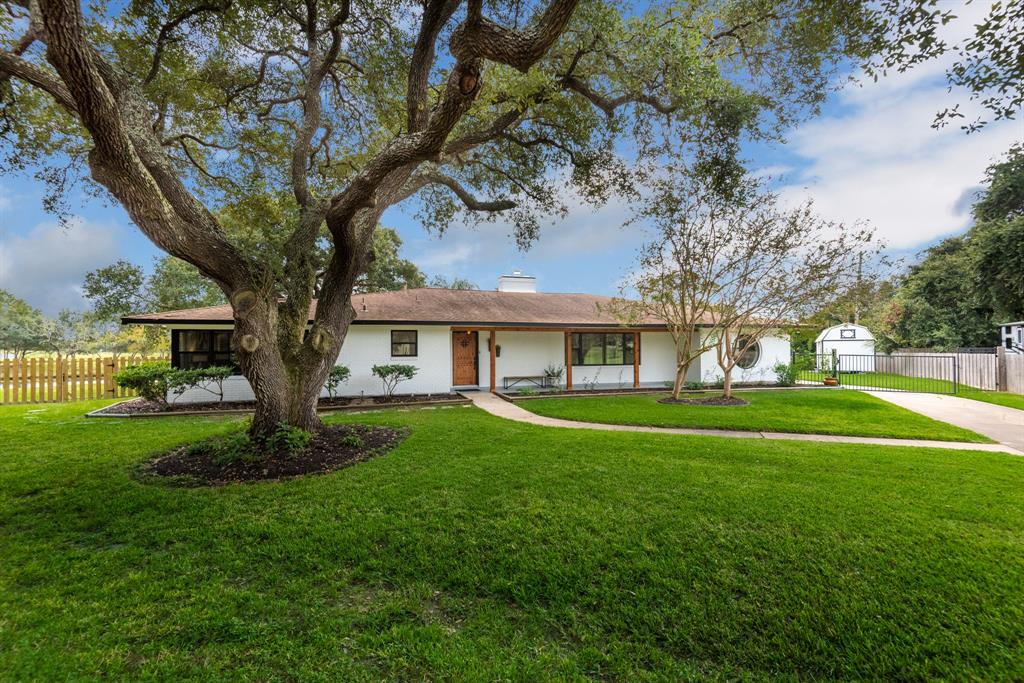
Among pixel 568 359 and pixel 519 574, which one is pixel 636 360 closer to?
pixel 568 359

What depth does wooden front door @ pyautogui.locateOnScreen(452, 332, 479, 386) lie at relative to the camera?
14633mm

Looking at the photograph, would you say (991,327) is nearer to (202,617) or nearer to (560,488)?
(560,488)

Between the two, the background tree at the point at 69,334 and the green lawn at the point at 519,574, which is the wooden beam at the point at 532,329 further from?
the background tree at the point at 69,334

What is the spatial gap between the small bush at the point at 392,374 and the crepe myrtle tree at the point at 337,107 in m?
4.84

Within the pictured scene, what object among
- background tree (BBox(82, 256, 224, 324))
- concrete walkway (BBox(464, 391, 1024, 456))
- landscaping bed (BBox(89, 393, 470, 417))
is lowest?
concrete walkway (BBox(464, 391, 1024, 456))

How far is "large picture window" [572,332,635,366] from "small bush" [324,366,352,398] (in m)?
8.35

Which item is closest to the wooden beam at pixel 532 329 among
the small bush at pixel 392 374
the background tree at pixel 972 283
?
the small bush at pixel 392 374

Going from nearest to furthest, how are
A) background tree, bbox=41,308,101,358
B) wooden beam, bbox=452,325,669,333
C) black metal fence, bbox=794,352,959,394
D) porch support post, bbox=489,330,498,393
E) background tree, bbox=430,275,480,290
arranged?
wooden beam, bbox=452,325,669,333 → porch support post, bbox=489,330,498,393 → black metal fence, bbox=794,352,959,394 → background tree, bbox=41,308,101,358 → background tree, bbox=430,275,480,290

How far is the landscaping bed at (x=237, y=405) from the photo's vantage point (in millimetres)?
9883

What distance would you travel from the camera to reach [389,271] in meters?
16.9

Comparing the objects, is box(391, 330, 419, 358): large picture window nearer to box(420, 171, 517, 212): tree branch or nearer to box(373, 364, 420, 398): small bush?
box(373, 364, 420, 398): small bush

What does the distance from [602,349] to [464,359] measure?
5.51m

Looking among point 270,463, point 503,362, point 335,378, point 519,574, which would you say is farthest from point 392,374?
point 519,574

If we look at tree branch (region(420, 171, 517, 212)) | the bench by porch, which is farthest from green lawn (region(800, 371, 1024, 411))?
tree branch (region(420, 171, 517, 212))
